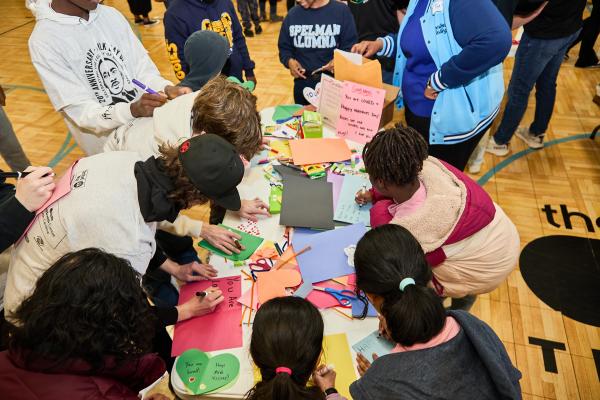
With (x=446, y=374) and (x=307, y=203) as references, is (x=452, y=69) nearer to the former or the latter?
(x=307, y=203)

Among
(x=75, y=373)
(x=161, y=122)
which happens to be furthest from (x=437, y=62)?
(x=75, y=373)

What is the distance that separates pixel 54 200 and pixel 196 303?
1.84 feet

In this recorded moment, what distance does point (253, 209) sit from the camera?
170 centimetres

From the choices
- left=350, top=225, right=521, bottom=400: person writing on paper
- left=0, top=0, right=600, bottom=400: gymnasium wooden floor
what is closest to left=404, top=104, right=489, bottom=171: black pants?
left=0, top=0, right=600, bottom=400: gymnasium wooden floor

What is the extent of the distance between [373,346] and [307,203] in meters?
0.70

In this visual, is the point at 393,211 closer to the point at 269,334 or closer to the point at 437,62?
the point at 269,334

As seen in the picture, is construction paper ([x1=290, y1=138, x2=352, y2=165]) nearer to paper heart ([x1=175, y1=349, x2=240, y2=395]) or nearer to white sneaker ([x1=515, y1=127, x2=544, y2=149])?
paper heart ([x1=175, y1=349, x2=240, y2=395])

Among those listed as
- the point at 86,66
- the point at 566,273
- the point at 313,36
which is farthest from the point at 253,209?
the point at 566,273

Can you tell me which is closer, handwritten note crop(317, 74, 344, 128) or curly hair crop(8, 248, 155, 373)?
curly hair crop(8, 248, 155, 373)

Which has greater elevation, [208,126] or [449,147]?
[208,126]

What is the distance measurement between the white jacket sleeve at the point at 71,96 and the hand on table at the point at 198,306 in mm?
944

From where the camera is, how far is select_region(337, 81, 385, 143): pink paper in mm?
1988

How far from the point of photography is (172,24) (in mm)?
2441

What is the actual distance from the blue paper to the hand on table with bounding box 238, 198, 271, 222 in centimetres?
32
